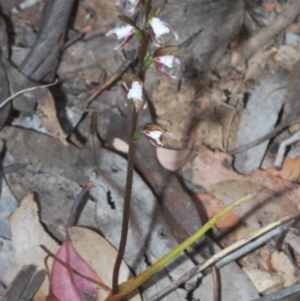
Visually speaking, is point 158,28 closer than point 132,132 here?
Yes

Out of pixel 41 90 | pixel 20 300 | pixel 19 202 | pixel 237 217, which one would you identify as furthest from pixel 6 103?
pixel 237 217

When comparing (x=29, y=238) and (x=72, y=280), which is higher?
(x=29, y=238)

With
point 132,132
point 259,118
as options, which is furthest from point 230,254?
point 132,132

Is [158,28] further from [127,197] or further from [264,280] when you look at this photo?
[264,280]

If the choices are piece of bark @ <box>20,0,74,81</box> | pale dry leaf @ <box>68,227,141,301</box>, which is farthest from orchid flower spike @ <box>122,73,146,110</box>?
piece of bark @ <box>20,0,74,81</box>

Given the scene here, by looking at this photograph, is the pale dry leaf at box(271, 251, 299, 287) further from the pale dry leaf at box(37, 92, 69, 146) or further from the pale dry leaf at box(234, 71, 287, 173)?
the pale dry leaf at box(37, 92, 69, 146)

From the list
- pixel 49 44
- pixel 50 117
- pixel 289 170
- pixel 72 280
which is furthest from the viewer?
pixel 49 44

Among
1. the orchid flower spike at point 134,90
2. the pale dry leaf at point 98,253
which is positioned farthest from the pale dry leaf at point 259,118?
the orchid flower spike at point 134,90

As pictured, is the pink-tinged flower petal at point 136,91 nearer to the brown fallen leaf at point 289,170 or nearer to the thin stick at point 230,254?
the thin stick at point 230,254

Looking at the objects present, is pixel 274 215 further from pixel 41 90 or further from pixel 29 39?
pixel 29 39
